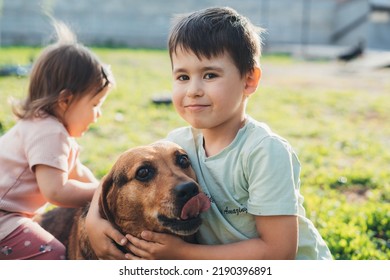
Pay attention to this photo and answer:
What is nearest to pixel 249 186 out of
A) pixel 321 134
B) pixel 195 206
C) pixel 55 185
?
pixel 195 206

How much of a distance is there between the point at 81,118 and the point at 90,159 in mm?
2552

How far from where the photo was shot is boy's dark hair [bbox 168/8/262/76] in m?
3.02

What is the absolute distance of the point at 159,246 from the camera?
3016mm

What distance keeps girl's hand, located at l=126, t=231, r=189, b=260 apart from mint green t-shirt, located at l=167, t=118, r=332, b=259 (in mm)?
253

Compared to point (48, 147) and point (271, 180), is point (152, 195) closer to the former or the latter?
point (271, 180)

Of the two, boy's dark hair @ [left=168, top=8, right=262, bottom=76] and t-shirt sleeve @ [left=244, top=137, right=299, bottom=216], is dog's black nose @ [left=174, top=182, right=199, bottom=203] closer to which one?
t-shirt sleeve @ [left=244, top=137, right=299, bottom=216]

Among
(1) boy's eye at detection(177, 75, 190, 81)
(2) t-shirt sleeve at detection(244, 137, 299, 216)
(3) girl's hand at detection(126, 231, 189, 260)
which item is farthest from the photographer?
(1) boy's eye at detection(177, 75, 190, 81)

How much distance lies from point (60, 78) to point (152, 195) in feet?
5.05

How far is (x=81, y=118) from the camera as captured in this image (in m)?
4.09

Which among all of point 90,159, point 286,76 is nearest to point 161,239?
point 90,159

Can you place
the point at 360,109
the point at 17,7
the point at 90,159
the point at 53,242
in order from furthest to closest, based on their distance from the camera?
the point at 17,7
the point at 360,109
the point at 90,159
the point at 53,242

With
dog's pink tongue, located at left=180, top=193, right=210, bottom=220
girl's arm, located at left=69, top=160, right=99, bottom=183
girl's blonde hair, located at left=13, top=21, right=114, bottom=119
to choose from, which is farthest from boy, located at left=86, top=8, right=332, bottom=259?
girl's arm, located at left=69, top=160, right=99, bottom=183
